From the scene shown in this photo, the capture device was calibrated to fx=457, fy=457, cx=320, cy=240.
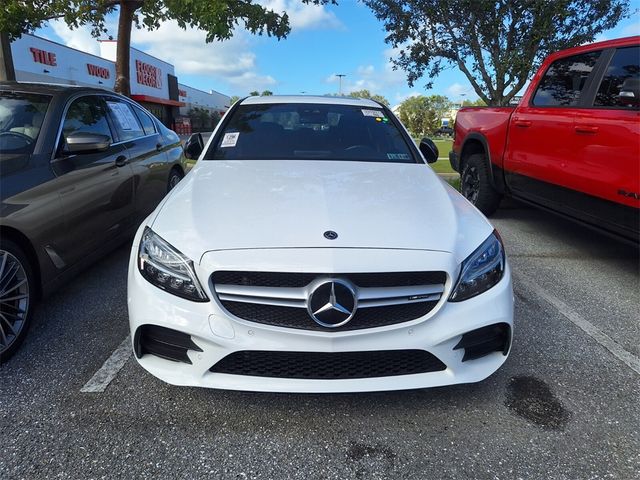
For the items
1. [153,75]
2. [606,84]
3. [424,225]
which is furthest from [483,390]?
[153,75]

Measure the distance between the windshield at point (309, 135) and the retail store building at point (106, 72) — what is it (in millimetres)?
9329

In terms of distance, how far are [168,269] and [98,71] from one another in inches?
1113

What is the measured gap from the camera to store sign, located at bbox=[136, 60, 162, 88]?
3127 centimetres

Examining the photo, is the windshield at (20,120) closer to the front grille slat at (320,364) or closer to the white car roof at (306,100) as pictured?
the white car roof at (306,100)

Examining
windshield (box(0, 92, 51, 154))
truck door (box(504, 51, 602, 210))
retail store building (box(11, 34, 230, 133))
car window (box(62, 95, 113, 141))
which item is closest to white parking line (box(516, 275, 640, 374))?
truck door (box(504, 51, 602, 210))

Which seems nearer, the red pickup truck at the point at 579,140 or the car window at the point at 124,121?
the red pickup truck at the point at 579,140

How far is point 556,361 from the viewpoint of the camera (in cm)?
279

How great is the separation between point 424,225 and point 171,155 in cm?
397

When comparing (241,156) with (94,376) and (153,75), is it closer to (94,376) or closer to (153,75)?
(94,376)

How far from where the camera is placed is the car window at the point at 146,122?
488 cm

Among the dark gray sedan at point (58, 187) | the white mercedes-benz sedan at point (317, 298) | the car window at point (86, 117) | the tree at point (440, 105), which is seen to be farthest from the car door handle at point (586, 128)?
the tree at point (440, 105)

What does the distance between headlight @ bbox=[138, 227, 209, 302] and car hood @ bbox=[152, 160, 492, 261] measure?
1.9 inches

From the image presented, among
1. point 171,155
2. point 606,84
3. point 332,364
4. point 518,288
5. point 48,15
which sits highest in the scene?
point 48,15

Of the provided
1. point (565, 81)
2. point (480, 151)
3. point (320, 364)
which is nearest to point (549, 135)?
point (565, 81)
